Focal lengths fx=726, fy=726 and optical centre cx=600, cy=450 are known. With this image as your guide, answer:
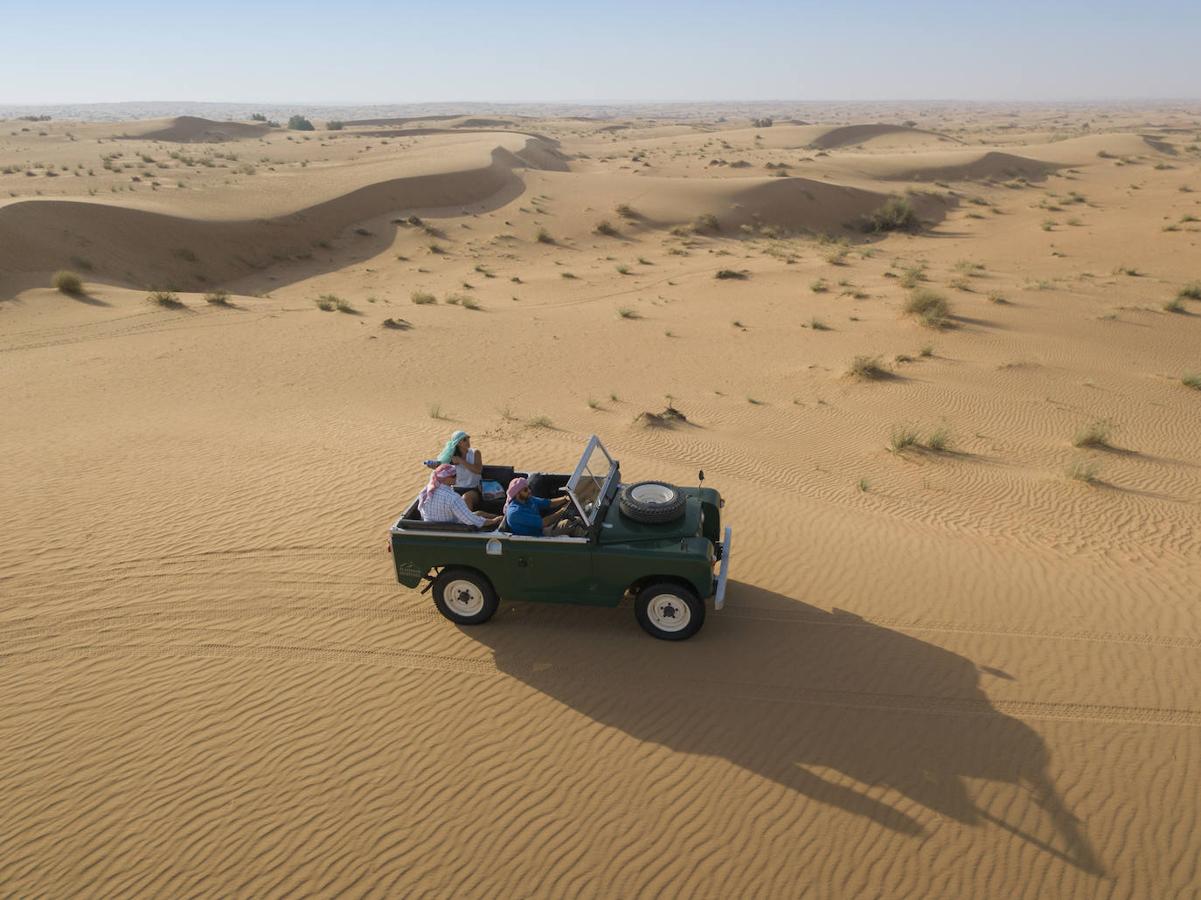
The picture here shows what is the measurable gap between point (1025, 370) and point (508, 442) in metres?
10.9

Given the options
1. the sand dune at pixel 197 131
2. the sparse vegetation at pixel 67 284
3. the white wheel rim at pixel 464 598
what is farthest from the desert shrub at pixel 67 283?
the sand dune at pixel 197 131

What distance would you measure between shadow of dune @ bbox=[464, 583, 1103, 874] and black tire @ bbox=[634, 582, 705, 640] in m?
0.16

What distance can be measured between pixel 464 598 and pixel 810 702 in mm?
3279

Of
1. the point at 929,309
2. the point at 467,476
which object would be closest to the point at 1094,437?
the point at 929,309

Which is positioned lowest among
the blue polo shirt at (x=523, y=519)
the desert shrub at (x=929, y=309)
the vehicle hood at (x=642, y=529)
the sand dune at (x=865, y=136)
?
the desert shrub at (x=929, y=309)

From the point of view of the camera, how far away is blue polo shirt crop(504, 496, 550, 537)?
655cm

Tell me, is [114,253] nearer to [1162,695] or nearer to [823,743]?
[823,743]

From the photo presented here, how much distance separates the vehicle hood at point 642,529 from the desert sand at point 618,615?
3.51 feet

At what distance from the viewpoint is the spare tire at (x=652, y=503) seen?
6.52 metres

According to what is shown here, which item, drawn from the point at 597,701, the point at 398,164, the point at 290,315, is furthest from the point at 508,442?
the point at 398,164

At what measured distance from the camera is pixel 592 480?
7148mm

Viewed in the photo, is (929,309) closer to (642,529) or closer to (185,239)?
(642,529)

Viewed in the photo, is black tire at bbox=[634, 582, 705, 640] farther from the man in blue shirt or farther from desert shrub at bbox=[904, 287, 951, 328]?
desert shrub at bbox=[904, 287, 951, 328]

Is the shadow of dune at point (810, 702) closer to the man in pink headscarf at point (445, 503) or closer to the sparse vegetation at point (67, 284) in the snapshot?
the man in pink headscarf at point (445, 503)
